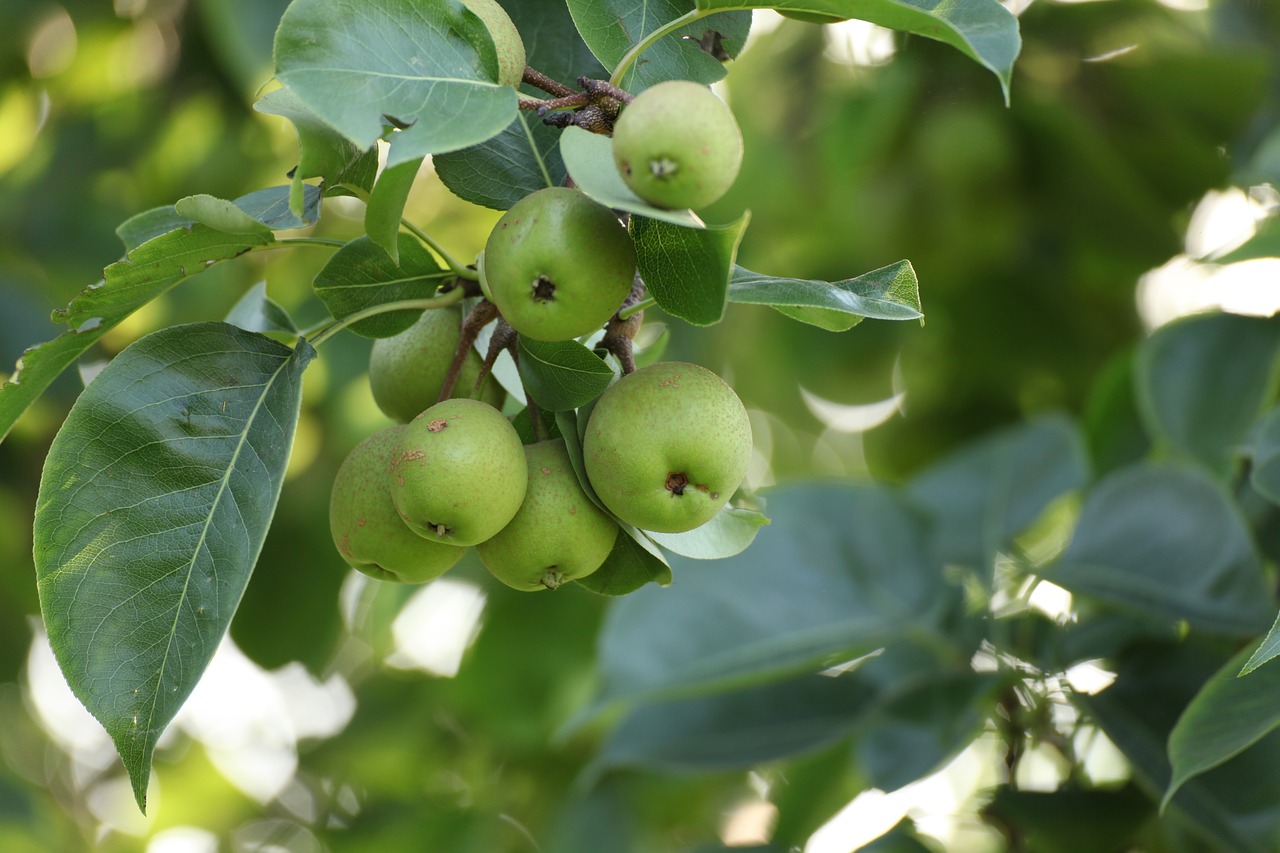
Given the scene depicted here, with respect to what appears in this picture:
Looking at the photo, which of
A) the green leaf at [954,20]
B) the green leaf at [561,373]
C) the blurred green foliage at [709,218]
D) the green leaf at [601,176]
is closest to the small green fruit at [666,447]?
the green leaf at [561,373]

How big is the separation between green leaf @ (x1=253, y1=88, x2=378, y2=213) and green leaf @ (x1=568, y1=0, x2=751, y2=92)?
16cm

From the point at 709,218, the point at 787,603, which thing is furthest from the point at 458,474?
the point at 709,218

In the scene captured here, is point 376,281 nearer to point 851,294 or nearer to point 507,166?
point 507,166

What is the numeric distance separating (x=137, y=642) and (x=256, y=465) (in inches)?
5.1

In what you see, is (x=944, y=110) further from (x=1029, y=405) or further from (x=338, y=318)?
(x=338, y=318)

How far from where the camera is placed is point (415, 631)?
238cm

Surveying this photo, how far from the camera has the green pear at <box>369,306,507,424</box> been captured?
0.85 metres

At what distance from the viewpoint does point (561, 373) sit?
0.76m

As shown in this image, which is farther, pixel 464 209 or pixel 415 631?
pixel 464 209

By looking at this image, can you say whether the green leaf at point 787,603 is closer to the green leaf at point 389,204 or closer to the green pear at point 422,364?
the green pear at point 422,364

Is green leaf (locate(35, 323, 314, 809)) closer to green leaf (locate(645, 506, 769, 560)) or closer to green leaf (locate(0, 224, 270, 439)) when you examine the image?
green leaf (locate(0, 224, 270, 439))

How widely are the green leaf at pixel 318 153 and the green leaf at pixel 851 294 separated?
9.7 inches

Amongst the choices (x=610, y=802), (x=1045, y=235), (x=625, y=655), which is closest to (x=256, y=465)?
(x=625, y=655)

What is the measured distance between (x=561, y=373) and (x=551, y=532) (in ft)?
0.34
